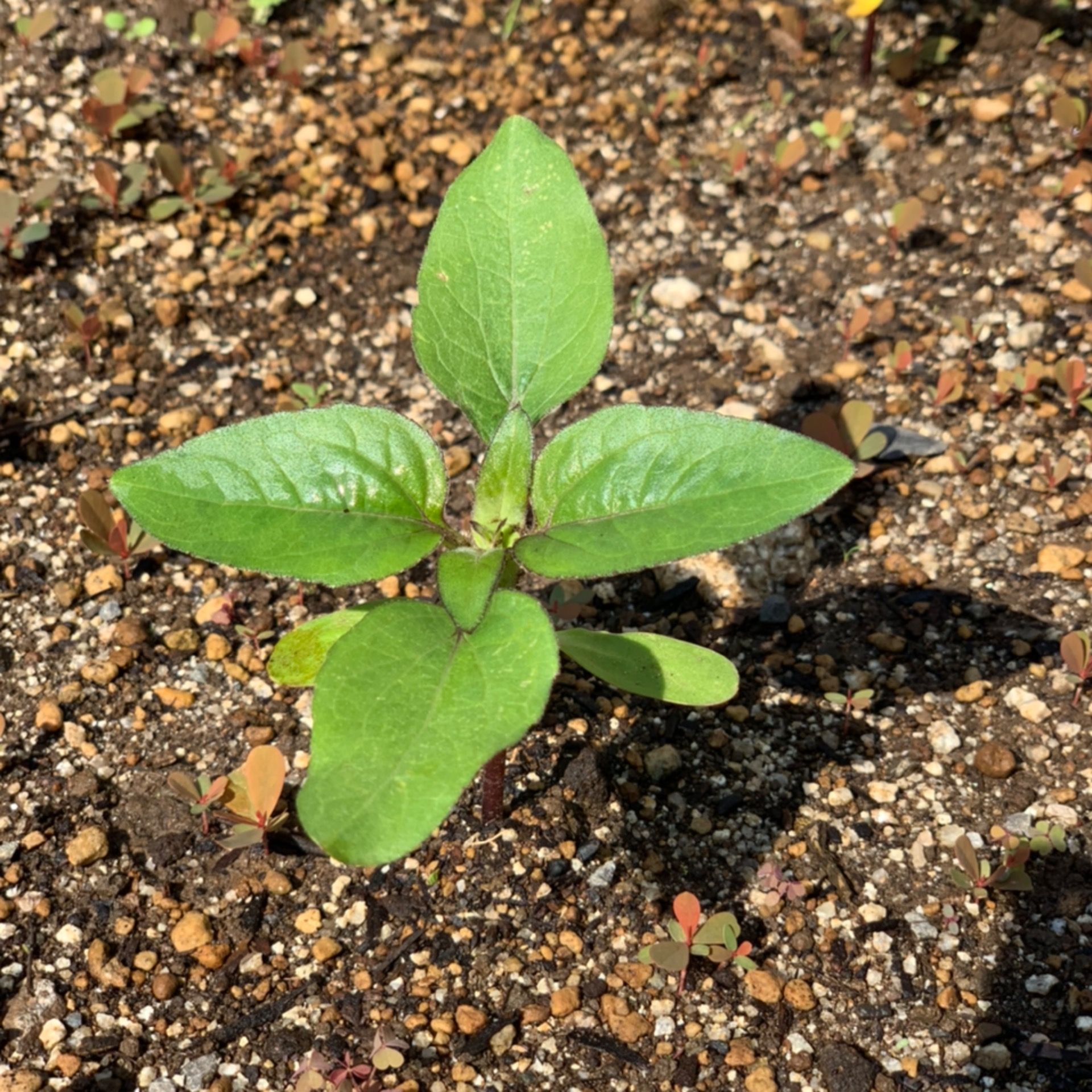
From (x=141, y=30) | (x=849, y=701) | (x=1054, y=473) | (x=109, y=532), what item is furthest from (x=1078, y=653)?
(x=141, y=30)

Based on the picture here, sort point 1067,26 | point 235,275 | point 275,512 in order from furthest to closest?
1. point 1067,26
2. point 235,275
3. point 275,512

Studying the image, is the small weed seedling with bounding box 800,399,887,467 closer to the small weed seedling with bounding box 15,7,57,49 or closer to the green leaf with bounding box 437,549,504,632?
the green leaf with bounding box 437,549,504,632

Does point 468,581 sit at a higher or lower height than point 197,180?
higher

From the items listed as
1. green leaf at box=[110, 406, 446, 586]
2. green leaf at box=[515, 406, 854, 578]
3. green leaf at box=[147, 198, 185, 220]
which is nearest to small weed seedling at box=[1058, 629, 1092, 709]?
green leaf at box=[515, 406, 854, 578]

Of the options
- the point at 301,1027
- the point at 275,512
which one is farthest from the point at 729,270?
the point at 301,1027

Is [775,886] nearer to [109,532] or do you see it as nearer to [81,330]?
[109,532]

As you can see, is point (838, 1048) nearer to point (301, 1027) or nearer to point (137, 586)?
point (301, 1027)
